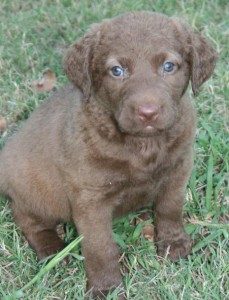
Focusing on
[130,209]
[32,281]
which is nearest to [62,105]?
[130,209]

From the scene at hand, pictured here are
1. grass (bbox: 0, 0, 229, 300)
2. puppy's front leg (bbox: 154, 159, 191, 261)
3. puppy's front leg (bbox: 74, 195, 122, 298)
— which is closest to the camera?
puppy's front leg (bbox: 74, 195, 122, 298)

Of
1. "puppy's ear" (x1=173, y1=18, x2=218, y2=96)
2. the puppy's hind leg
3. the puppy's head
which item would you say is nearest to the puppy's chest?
the puppy's head

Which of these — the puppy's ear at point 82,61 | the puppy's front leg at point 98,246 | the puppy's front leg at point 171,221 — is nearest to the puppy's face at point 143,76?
the puppy's ear at point 82,61

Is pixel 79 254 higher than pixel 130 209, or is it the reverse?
pixel 130 209

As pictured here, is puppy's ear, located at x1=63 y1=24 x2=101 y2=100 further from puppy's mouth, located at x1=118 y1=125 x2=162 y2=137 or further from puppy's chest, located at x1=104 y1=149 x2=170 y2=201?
puppy's chest, located at x1=104 y1=149 x2=170 y2=201

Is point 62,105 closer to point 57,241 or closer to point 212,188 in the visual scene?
point 57,241

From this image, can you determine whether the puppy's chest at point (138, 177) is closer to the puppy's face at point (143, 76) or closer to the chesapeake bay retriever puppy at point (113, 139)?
the chesapeake bay retriever puppy at point (113, 139)
